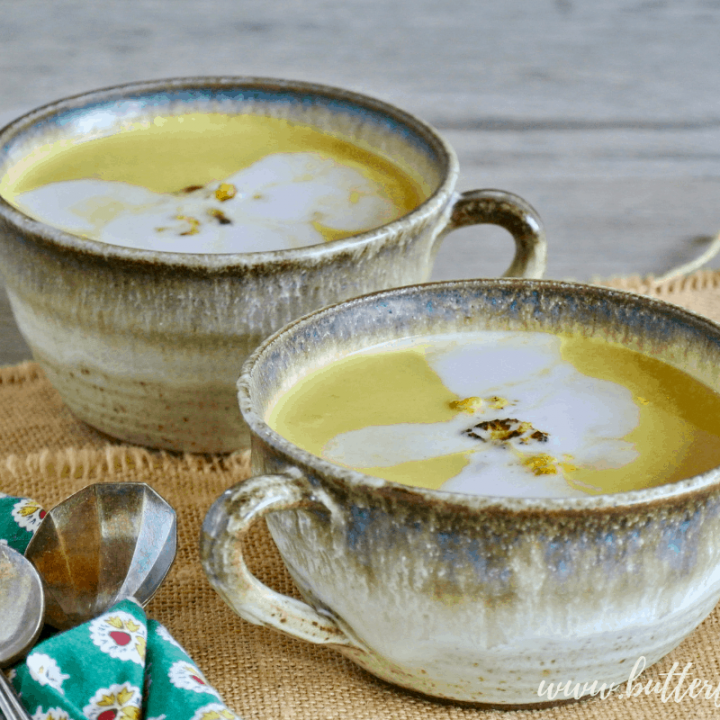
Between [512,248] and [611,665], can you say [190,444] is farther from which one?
[512,248]

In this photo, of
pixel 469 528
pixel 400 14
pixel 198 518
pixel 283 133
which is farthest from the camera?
pixel 400 14

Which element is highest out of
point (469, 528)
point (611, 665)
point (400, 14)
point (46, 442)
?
point (400, 14)

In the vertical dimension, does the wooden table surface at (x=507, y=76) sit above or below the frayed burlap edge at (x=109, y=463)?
above

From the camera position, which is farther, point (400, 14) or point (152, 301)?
point (400, 14)

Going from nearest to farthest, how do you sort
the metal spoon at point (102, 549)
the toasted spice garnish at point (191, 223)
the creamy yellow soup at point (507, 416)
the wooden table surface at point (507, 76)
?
the creamy yellow soup at point (507, 416)
the metal spoon at point (102, 549)
the toasted spice garnish at point (191, 223)
the wooden table surface at point (507, 76)

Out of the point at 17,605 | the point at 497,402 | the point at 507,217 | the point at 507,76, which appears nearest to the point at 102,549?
the point at 17,605

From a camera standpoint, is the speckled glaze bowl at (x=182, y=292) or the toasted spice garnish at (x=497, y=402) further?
the speckled glaze bowl at (x=182, y=292)

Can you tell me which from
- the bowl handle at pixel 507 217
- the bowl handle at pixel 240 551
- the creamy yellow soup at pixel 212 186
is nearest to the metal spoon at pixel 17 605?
the bowl handle at pixel 240 551

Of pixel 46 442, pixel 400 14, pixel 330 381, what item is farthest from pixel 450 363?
pixel 400 14

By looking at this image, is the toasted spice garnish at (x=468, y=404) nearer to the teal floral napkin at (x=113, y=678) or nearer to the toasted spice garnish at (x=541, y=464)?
the toasted spice garnish at (x=541, y=464)
